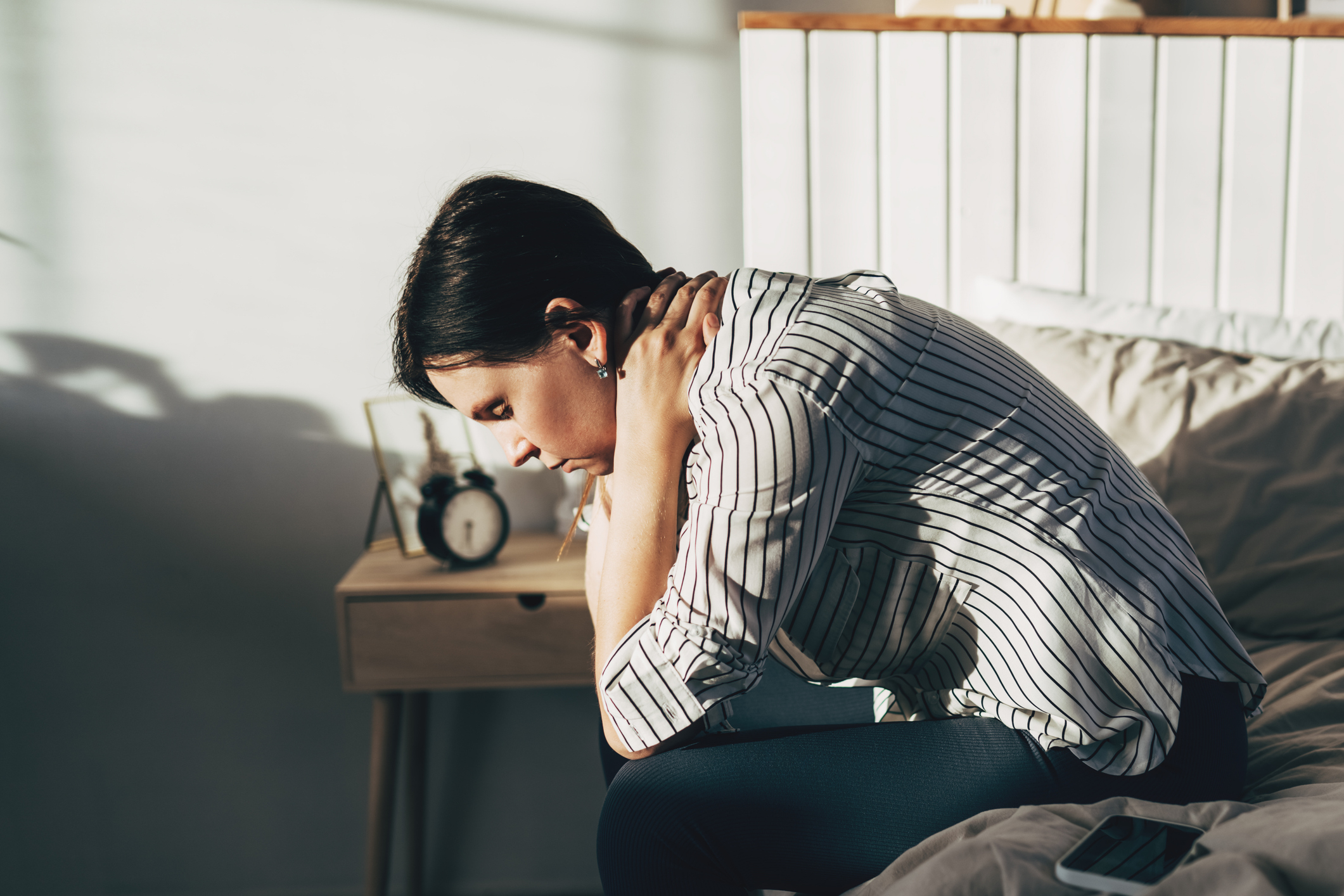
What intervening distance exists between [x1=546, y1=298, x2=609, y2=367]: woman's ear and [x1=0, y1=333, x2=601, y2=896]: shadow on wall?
988 mm

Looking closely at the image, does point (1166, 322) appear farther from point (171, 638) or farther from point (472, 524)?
point (171, 638)

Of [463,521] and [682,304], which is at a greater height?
[682,304]

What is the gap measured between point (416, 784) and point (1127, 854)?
1.36 meters

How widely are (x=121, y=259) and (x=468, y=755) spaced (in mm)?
1125

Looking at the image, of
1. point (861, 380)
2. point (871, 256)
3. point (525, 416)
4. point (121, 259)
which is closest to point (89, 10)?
point (121, 259)

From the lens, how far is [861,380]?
29.0 inches

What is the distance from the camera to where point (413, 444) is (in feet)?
5.48

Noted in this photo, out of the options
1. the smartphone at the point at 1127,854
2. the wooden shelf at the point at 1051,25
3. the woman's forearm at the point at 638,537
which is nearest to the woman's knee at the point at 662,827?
the woman's forearm at the point at 638,537

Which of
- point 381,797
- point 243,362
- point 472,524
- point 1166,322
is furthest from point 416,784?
point 1166,322

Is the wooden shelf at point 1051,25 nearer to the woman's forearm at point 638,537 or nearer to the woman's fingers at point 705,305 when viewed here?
the woman's fingers at point 705,305

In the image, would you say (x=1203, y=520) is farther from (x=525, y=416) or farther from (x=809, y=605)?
(x=525, y=416)

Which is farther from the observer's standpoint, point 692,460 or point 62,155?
point 62,155

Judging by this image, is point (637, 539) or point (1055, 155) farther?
point (1055, 155)

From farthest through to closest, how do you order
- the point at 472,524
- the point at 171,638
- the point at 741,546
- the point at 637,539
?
the point at 171,638 → the point at 472,524 → the point at 637,539 → the point at 741,546
